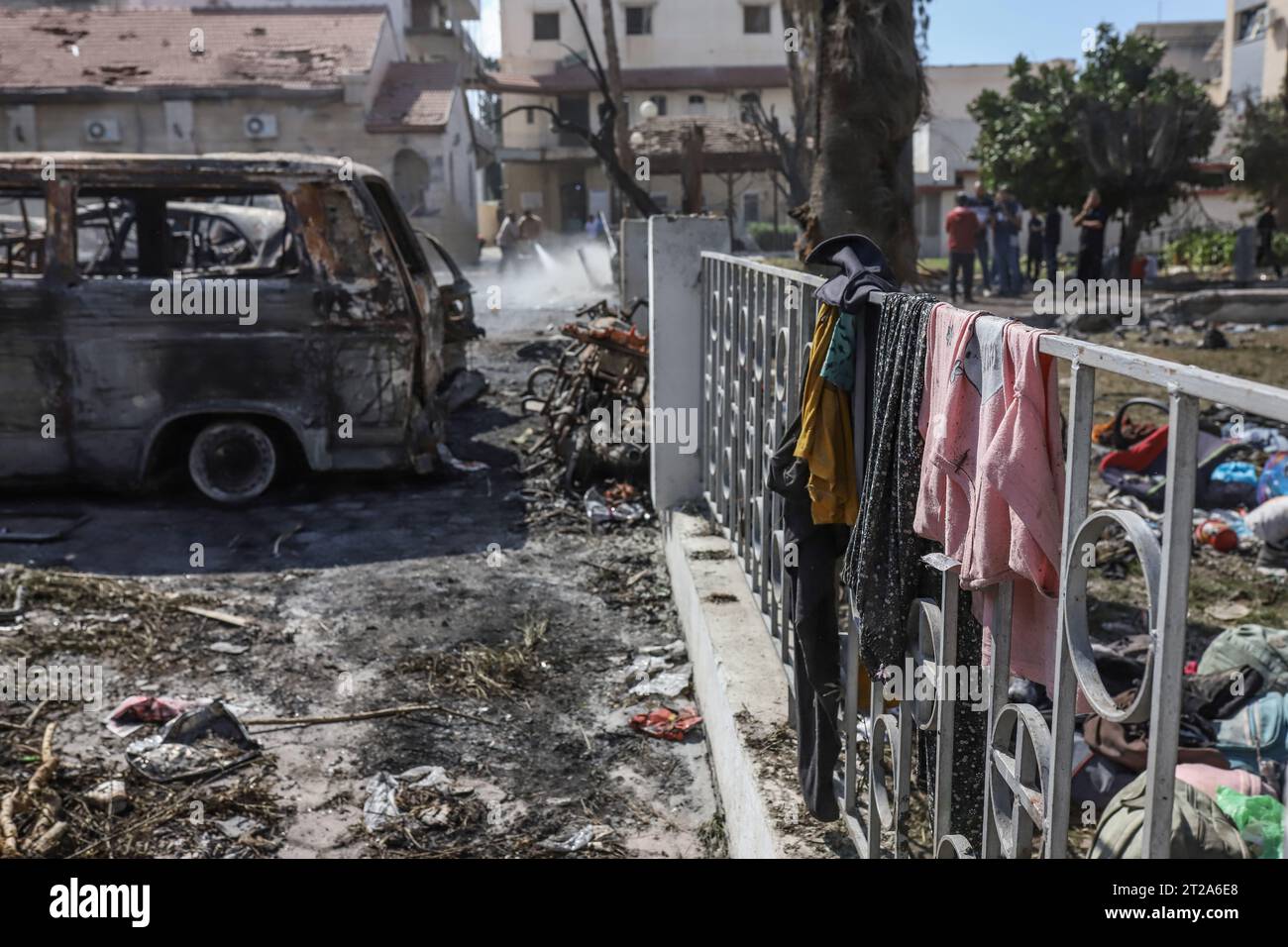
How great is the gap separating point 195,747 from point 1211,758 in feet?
9.81

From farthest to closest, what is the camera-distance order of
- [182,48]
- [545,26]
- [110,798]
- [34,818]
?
1. [545,26]
2. [182,48]
3. [110,798]
4. [34,818]

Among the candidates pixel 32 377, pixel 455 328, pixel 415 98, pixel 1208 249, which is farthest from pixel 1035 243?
pixel 32 377

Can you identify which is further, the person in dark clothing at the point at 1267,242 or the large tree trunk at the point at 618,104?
the large tree trunk at the point at 618,104

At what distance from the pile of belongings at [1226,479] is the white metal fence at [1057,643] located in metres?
2.60

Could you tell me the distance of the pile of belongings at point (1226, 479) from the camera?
6.02 metres

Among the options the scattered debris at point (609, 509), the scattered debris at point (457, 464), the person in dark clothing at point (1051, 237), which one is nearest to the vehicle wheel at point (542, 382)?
the scattered debris at point (457, 464)

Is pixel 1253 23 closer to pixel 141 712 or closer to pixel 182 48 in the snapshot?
pixel 182 48

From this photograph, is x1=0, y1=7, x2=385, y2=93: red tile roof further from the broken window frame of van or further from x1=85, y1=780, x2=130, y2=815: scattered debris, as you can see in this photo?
x1=85, y1=780, x2=130, y2=815: scattered debris

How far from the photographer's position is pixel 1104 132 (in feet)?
73.3

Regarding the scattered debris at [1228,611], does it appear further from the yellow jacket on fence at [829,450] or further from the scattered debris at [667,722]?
the yellow jacket on fence at [829,450]

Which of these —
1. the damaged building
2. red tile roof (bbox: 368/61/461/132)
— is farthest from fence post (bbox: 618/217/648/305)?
red tile roof (bbox: 368/61/461/132)

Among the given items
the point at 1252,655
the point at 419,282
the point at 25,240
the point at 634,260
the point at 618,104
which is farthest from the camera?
the point at 618,104
